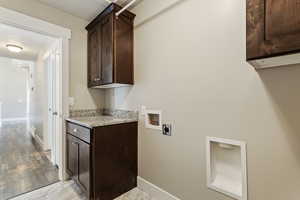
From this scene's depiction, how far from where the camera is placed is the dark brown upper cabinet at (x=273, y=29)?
71 centimetres

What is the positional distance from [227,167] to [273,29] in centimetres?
112

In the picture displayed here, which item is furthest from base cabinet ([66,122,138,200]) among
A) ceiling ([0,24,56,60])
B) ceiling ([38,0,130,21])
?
ceiling ([0,24,56,60])

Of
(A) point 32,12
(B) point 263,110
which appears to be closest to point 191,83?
(B) point 263,110

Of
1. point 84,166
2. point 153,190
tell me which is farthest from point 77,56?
point 153,190

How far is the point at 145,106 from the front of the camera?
196 centimetres

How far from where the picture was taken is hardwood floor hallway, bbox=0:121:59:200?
2.01 meters

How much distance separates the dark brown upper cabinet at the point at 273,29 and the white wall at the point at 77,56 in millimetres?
2316

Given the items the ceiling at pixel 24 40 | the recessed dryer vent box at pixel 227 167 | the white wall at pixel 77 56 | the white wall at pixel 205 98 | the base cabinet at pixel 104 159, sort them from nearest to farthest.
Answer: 1. the white wall at pixel 205 98
2. the recessed dryer vent box at pixel 227 167
3. the base cabinet at pixel 104 159
4. the white wall at pixel 77 56
5. the ceiling at pixel 24 40

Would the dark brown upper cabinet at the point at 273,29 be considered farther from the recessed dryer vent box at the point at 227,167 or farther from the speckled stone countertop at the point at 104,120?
the speckled stone countertop at the point at 104,120

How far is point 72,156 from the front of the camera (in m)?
2.03

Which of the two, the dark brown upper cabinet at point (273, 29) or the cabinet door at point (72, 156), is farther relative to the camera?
the cabinet door at point (72, 156)

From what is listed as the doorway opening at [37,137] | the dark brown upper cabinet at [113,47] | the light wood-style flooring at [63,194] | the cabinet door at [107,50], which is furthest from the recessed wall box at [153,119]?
the doorway opening at [37,137]

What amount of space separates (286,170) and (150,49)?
1.69m

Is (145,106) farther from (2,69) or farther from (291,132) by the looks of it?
(2,69)
